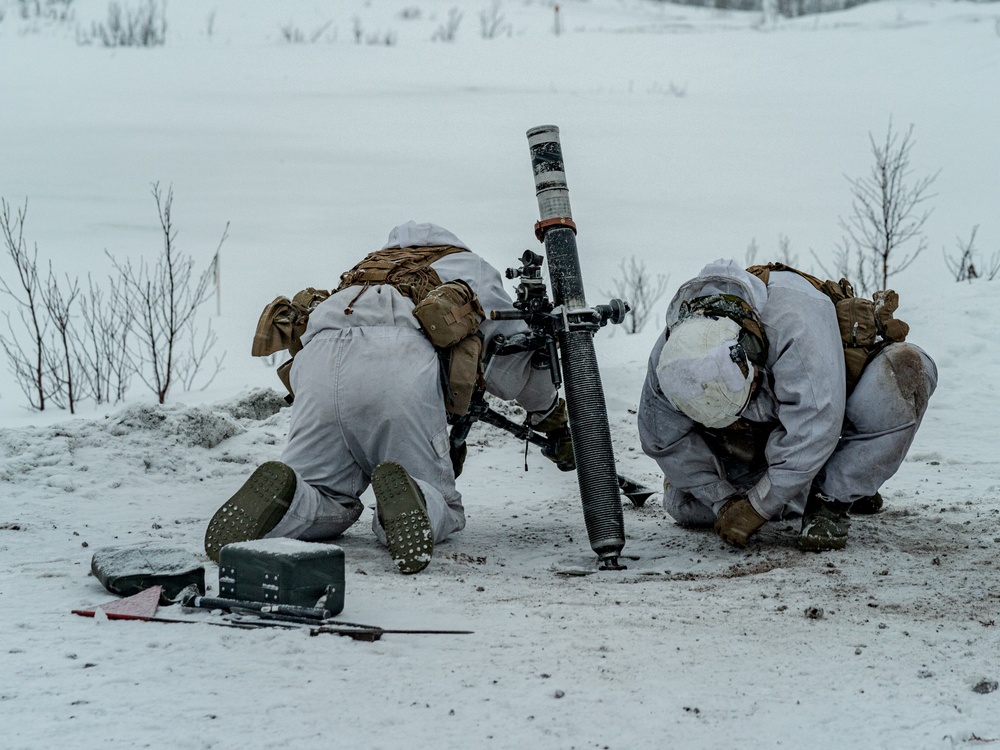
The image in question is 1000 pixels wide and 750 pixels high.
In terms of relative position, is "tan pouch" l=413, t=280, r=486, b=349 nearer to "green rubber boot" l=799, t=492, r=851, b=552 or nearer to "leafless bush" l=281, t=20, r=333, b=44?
"green rubber boot" l=799, t=492, r=851, b=552

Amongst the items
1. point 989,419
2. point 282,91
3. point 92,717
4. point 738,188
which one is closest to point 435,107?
point 282,91

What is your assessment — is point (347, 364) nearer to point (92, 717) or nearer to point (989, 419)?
point (92, 717)

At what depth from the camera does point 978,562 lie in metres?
3.55

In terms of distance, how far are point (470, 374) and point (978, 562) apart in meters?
1.81

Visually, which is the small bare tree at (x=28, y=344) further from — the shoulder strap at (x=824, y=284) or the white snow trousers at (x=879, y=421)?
the white snow trousers at (x=879, y=421)

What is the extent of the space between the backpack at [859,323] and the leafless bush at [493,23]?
2034cm

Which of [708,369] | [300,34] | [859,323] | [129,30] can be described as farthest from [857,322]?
[300,34]

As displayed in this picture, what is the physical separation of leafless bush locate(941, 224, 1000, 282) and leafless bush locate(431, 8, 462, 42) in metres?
13.4

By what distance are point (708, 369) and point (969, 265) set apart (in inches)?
255

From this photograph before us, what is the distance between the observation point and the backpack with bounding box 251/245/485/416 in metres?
3.74

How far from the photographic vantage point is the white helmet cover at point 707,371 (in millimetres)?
3424

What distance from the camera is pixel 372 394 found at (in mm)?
3676

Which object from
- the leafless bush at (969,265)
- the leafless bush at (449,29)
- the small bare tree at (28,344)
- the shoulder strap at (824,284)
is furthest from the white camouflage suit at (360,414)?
the leafless bush at (449,29)

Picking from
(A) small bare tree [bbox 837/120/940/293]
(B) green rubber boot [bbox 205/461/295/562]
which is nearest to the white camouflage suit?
(B) green rubber boot [bbox 205/461/295/562]
